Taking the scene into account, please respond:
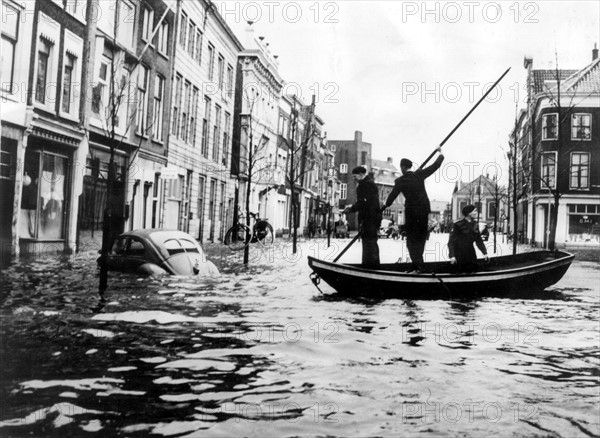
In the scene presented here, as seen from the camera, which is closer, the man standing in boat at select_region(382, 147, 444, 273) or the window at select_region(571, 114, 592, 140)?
the man standing in boat at select_region(382, 147, 444, 273)

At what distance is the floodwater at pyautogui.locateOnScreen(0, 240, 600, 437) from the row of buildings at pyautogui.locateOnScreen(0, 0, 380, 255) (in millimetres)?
3172

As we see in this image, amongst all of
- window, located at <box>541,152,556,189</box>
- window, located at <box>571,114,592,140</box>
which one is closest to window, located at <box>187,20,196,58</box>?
window, located at <box>541,152,556,189</box>

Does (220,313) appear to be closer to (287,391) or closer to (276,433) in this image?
(287,391)

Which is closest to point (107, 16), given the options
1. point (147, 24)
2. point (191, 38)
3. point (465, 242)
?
point (147, 24)

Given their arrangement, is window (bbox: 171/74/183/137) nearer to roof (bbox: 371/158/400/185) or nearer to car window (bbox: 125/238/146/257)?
car window (bbox: 125/238/146/257)

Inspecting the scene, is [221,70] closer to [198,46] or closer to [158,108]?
[198,46]

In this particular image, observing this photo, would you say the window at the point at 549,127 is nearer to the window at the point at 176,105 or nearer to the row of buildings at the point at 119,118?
the row of buildings at the point at 119,118

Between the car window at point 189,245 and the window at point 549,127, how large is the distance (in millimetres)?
36053

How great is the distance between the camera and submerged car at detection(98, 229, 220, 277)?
40.6ft

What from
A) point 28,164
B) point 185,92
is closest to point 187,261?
point 28,164

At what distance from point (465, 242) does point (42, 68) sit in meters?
11.1

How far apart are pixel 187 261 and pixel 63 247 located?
5385mm

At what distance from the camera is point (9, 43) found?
1335cm

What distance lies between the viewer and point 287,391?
505 cm
